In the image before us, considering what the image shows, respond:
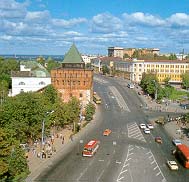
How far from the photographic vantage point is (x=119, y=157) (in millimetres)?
62844

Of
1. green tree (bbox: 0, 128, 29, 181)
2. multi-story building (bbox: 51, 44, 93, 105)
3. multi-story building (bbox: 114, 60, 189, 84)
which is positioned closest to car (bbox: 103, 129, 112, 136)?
multi-story building (bbox: 51, 44, 93, 105)

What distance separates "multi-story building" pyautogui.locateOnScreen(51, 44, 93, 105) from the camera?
368ft

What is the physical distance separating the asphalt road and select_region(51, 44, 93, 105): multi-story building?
10.2 meters

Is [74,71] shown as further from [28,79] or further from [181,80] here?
[181,80]

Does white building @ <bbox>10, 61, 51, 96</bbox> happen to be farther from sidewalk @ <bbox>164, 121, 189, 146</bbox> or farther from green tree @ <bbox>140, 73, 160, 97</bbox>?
sidewalk @ <bbox>164, 121, 189, 146</bbox>

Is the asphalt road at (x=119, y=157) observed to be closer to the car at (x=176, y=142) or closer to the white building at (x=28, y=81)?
the car at (x=176, y=142)

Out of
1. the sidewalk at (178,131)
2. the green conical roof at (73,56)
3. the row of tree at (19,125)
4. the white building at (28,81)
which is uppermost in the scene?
the green conical roof at (73,56)

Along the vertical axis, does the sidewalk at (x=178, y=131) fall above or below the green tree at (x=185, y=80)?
below

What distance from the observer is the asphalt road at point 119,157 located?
52844 millimetres

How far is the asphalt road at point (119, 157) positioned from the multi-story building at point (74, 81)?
1015 cm

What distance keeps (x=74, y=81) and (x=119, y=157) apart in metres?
52.7

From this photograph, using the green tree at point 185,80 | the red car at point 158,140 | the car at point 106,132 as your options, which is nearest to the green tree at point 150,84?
the green tree at point 185,80

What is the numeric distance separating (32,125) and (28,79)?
59522 millimetres

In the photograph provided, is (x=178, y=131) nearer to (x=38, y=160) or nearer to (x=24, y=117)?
(x=24, y=117)
